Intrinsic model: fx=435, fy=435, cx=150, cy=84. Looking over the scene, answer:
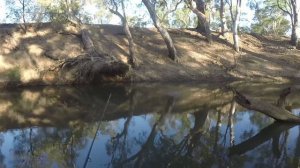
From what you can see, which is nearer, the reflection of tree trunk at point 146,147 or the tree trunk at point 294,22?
the reflection of tree trunk at point 146,147

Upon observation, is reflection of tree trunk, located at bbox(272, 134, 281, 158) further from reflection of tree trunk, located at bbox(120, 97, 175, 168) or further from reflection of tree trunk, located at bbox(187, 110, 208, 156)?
reflection of tree trunk, located at bbox(120, 97, 175, 168)

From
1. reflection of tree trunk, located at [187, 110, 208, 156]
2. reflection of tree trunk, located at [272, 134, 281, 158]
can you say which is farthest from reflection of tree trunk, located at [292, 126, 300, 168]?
reflection of tree trunk, located at [187, 110, 208, 156]

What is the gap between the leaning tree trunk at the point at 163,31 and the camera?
30.6 metres

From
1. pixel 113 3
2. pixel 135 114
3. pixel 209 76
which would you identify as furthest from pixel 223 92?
pixel 113 3

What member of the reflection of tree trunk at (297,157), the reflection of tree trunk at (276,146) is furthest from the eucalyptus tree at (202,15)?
the reflection of tree trunk at (297,157)

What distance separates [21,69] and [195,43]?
15440 mm

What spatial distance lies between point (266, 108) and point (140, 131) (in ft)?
14.4

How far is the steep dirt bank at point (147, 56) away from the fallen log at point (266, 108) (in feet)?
47.9

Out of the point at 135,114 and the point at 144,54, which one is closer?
the point at 135,114

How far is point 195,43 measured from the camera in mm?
36625

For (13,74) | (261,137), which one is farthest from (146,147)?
(13,74)

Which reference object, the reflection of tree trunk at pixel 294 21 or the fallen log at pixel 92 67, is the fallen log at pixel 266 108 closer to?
the fallen log at pixel 92 67

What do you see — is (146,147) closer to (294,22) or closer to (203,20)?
(203,20)

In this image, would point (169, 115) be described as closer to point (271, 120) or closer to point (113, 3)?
point (271, 120)
